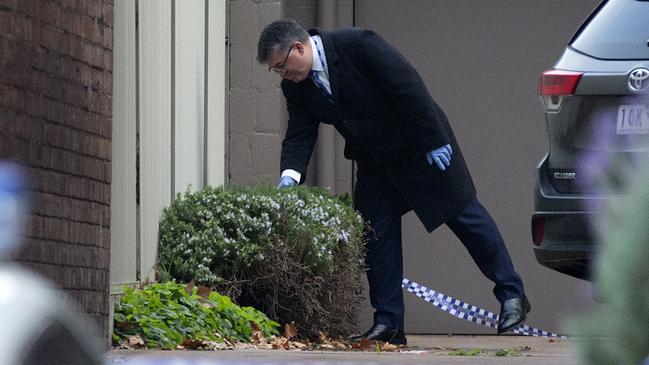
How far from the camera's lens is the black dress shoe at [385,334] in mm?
8742

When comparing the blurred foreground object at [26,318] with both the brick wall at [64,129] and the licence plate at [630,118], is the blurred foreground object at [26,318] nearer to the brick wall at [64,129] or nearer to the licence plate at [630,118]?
the brick wall at [64,129]

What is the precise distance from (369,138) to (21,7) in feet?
9.96

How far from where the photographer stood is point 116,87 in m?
7.90

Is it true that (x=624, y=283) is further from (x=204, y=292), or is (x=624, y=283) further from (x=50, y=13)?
(x=204, y=292)

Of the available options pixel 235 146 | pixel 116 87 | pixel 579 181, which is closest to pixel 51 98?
pixel 116 87

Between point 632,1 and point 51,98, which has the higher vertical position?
point 632,1

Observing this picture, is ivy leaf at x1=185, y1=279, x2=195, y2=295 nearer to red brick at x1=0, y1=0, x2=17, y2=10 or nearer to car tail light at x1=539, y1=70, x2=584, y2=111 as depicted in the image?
car tail light at x1=539, y1=70, x2=584, y2=111

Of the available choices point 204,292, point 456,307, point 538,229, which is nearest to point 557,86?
point 538,229

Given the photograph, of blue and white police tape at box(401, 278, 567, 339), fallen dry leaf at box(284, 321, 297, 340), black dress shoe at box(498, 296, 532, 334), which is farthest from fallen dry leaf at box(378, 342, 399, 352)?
blue and white police tape at box(401, 278, 567, 339)

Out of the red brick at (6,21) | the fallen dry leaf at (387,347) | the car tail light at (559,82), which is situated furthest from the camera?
the fallen dry leaf at (387,347)

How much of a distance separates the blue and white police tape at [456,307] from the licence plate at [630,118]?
495cm

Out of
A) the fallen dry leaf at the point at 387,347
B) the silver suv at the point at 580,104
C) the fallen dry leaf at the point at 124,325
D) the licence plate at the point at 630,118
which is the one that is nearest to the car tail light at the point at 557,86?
the silver suv at the point at 580,104

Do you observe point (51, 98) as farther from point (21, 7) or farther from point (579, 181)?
point (579, 181)

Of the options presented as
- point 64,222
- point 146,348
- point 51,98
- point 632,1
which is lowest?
point 146,348
